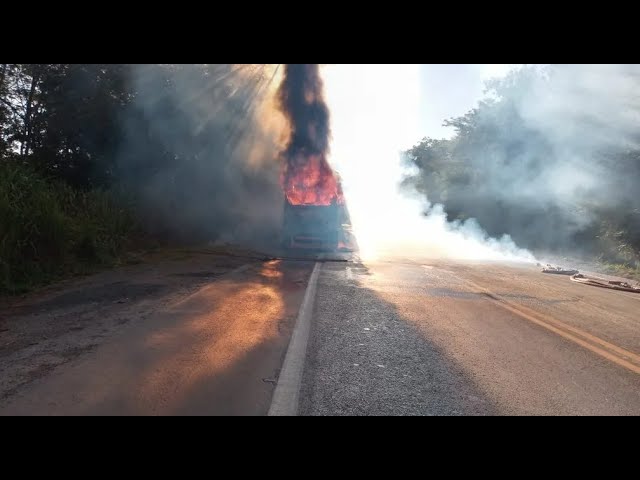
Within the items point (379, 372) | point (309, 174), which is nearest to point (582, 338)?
point (379, 372)

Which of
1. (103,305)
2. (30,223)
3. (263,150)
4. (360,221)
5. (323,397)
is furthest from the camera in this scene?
(360,221)

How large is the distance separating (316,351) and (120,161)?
13509mm

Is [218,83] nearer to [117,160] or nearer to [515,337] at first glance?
[117,160]

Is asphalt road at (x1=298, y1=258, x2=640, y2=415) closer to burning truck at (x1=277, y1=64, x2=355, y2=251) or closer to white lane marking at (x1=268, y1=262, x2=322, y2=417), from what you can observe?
white lane marking at (x1=268, y1=262, x2=322, y2=417)

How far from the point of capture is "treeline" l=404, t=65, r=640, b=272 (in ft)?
48.8

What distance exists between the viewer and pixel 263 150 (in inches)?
848

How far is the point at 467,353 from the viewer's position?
14.6 feet

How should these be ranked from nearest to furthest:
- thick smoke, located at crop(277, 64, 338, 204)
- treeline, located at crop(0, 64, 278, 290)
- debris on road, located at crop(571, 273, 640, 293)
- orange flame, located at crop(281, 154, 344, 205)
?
1. treeline, located at crop(0, 64, 278, 290)
2. debris on road, located at crop(571, 273, 640, 293)
3. orange flame, located at crop(281, 154, 344, 205)
4. thick smoke, located at crop(277, 64, 338, 204)

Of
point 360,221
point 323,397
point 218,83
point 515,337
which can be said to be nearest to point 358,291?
point 515,337

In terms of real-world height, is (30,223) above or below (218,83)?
below

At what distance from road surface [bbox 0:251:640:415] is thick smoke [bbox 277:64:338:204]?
11.3 metres

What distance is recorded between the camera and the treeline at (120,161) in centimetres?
848

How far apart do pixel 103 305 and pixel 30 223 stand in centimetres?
339

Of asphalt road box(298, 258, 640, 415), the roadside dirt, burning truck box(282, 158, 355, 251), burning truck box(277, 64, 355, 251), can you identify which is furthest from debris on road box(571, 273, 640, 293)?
the roadside dirt
